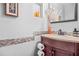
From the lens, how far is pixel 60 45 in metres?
1.43

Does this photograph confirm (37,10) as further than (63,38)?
Yes

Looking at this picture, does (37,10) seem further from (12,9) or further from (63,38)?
(63,38)

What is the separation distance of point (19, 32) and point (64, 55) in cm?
46

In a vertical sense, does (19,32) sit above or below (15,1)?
below

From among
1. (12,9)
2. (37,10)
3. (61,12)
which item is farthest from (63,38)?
(12,9)

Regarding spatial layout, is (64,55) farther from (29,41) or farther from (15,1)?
(15,1)

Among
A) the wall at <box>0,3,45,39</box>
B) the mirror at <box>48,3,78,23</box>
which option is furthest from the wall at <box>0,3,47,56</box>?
the mirror at <box>48,3,78,23</box>

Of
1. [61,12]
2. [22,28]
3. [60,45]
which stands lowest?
[60,45]

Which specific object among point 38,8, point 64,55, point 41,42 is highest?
point 38,8

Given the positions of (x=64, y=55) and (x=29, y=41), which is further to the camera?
(x=29, y=41)

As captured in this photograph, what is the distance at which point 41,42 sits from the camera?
1.51 metres

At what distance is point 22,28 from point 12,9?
197 millimetres

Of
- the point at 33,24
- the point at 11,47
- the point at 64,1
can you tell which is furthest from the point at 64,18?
the point at 11,47

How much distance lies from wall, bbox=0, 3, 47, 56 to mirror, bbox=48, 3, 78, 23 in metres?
0.10
